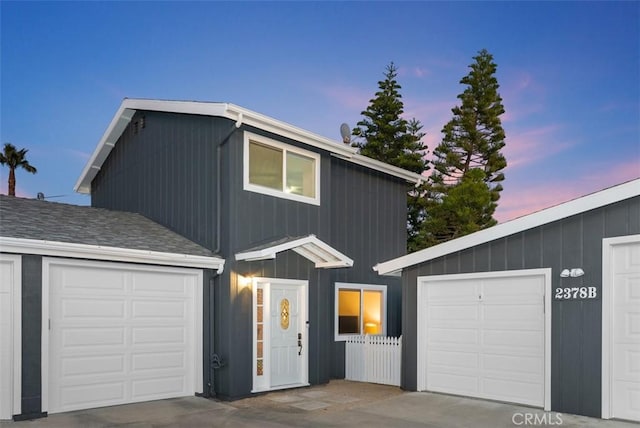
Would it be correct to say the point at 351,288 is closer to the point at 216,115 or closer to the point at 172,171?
the point at 172,171

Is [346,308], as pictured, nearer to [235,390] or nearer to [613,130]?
[235,390]

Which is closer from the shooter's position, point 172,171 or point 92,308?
point 92,308

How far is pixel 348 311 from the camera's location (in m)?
12.7

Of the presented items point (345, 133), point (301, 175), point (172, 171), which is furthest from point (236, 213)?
point (345, 133)

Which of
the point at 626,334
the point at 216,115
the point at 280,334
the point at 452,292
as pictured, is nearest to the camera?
the point at 626,334

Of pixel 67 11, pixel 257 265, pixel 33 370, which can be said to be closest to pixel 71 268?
pixel 33 370

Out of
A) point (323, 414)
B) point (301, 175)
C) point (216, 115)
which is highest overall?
point (216, 115)

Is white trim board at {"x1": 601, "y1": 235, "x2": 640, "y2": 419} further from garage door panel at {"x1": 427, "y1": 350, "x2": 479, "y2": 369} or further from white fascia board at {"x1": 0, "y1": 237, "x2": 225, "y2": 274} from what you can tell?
white fascia board at {"x1": 0, "y1": 237, "x2": 225, "y2": 274}

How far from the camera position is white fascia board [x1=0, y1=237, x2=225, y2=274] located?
722 cm

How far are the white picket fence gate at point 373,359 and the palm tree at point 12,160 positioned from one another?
26.4 metres

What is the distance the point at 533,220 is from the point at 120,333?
274 inches

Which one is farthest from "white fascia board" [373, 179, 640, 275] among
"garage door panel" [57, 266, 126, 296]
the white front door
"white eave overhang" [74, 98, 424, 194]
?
"garage door panel" [57, 266, 126, 296]

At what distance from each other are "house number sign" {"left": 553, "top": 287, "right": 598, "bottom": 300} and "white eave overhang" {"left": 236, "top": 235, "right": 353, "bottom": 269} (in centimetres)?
402

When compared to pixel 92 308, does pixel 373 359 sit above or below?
below
